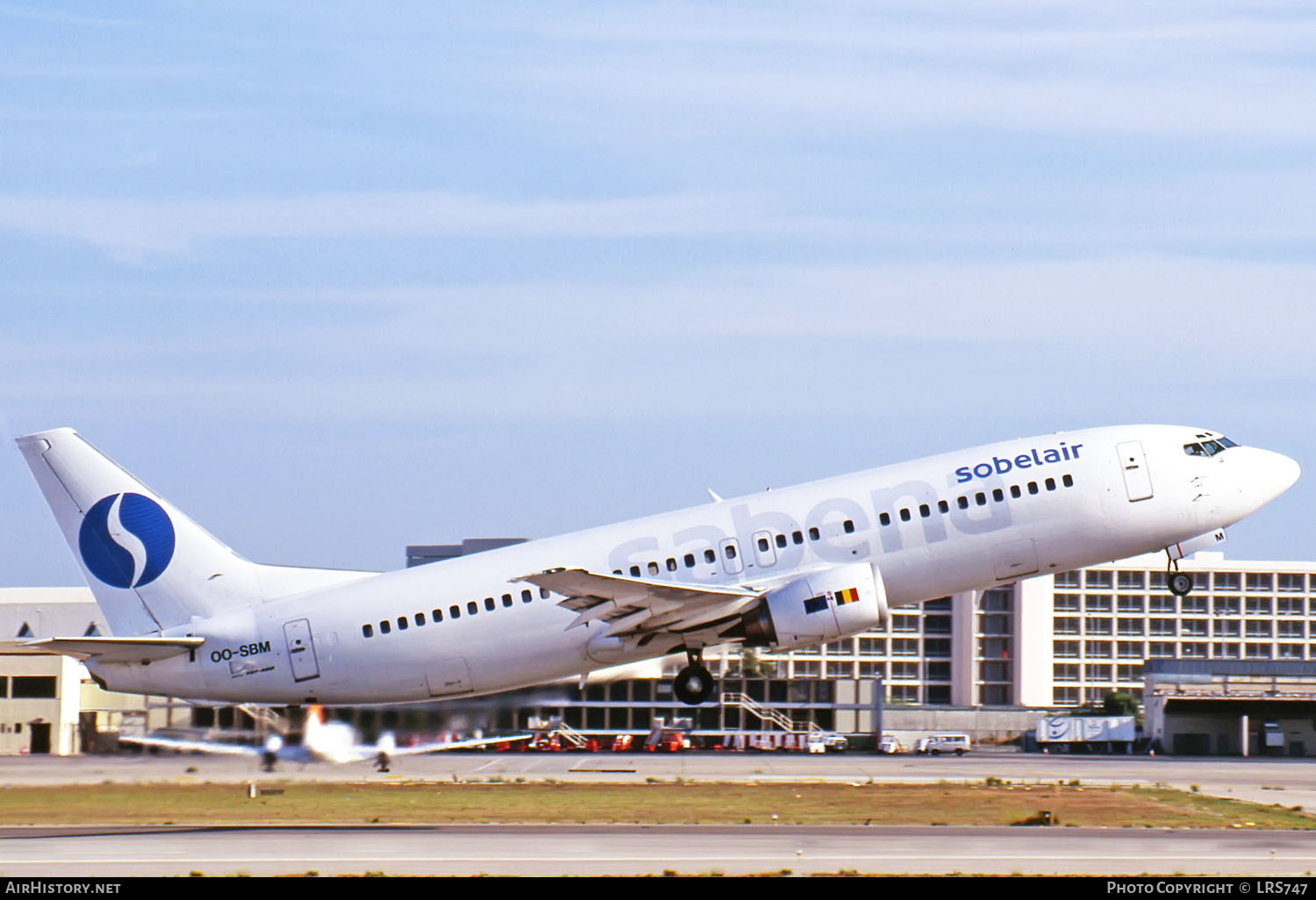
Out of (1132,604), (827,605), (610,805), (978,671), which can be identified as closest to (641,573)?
(827,605)

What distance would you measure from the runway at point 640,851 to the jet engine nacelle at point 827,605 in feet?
18.2

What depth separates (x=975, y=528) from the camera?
43094 mm

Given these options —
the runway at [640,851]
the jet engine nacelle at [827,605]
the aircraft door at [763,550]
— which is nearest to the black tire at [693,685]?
the jet engine nacelle at [827,605]

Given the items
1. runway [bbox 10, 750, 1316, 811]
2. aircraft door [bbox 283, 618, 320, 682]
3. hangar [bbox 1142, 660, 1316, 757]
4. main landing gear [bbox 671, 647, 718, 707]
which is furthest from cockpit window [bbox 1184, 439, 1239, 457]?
hangar [bbox 1142, 660, 1316, 757]

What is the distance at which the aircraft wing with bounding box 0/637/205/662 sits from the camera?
148 feet

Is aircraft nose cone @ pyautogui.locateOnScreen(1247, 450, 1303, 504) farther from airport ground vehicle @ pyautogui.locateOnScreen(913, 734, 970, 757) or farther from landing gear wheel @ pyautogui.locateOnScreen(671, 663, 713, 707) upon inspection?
airport ground vehicle @ pyautogui.locateOnScreen(913, 734, 970, 757)

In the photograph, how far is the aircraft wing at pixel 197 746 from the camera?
5006 centimetres

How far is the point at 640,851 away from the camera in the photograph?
42.5 metres

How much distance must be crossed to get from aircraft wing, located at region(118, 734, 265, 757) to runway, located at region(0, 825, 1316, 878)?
7.94 ft

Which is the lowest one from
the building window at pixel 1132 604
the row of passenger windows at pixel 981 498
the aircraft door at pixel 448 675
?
the building window at pixel 1132 604

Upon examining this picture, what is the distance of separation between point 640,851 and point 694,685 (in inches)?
198

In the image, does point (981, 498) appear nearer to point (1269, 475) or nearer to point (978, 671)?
point (1269, 475)

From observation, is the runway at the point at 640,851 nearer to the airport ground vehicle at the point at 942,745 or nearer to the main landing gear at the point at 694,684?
the main landing gear at the point at 694,684

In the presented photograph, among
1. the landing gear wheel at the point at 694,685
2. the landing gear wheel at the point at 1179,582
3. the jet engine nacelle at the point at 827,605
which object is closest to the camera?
the jet engine nacelle at the point at 827,605
